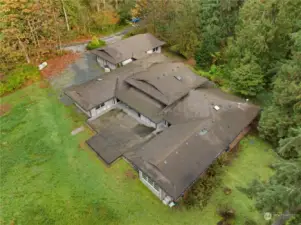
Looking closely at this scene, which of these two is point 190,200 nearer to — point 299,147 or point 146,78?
point 299,147

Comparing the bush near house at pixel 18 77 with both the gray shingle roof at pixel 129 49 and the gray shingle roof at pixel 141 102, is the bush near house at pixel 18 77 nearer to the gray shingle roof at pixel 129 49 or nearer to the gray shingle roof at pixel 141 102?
the gray shingle roof at pixel 129 49

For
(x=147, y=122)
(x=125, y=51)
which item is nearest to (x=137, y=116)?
(x=147, y=122)

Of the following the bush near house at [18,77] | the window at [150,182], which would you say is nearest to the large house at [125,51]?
the bush near house at [18,77]

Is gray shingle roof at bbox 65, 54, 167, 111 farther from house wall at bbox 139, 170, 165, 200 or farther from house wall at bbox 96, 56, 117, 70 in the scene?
house wall at bbox 139, 170, 165, 200

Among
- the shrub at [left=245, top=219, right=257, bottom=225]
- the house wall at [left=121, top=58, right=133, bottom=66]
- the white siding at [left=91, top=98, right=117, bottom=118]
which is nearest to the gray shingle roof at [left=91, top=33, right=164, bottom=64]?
the house wall at [left=121, top=58, right=133, bottom=66]

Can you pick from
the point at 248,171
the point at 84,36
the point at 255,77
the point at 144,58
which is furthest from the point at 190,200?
the point at 84,36

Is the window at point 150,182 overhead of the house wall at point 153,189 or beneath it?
overhead
